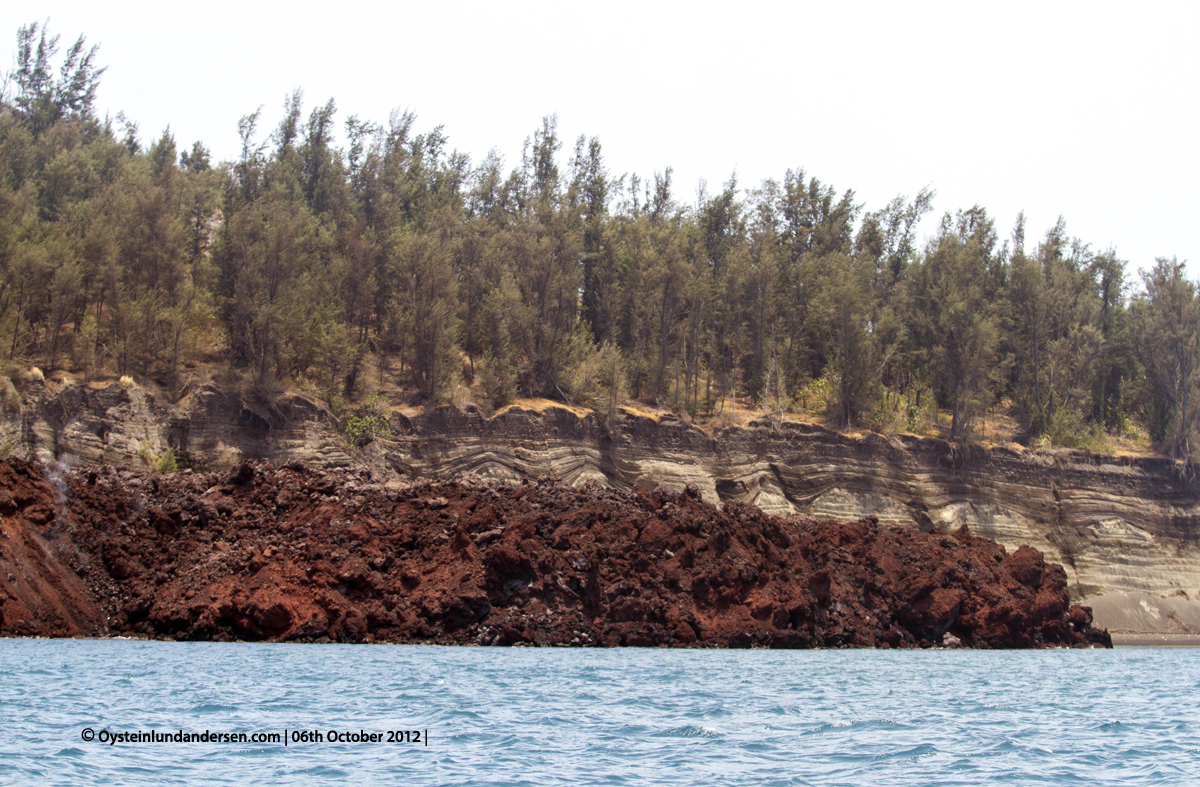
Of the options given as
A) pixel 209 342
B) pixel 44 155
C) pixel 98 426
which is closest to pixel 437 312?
pixel 209 342

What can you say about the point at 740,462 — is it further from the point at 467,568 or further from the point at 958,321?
the point at 467,568

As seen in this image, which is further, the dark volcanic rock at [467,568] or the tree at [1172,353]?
the tree at [1172,353]

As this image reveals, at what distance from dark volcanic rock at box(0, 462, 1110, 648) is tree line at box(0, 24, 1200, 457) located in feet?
41.5

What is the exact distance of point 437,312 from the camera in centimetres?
4741

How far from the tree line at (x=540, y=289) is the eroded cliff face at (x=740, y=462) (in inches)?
93.7

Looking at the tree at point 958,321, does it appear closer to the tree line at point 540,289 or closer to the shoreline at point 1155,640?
the tree line at point 540,289

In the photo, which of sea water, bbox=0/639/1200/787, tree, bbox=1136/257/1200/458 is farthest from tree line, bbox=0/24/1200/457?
sea water, bbox=0/639/1200/787

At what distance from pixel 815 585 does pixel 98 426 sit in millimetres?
26104

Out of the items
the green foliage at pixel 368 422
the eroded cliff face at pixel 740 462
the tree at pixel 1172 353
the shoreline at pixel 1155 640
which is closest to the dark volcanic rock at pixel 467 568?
the eroded cliff face at pixel 740 462

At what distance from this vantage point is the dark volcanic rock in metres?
28.0

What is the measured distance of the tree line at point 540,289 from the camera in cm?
4409

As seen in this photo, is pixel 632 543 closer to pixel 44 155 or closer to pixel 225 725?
pixel 225 725

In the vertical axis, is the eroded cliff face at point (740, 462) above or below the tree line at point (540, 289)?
below

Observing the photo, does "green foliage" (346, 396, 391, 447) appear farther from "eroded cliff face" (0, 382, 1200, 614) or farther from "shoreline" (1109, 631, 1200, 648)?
"shoreline" (1109, 631, 1200, 648)
